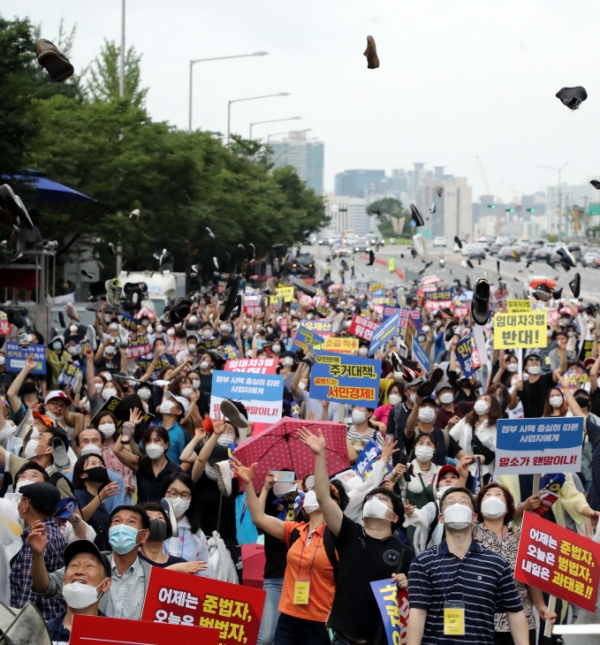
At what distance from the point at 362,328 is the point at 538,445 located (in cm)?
1059

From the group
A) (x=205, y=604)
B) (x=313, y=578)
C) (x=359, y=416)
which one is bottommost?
(x=313, y=578)

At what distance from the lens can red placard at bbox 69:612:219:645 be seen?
4652 mm

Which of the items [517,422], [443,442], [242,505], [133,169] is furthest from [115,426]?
[133,169]

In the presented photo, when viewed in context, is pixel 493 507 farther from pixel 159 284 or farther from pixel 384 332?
pixel 159 284

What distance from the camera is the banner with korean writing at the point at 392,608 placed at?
233 inches

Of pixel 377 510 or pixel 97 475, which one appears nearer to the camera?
pixel 377 510

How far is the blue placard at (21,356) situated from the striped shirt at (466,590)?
8.33 metres

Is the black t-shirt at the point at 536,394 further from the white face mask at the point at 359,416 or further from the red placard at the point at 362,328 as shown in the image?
the red placard at the point at 362,328

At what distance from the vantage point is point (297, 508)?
754 cm

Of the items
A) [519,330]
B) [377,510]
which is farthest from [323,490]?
[519,330]

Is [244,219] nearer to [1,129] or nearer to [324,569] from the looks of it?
[1,129]

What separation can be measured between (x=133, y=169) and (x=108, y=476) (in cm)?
2735

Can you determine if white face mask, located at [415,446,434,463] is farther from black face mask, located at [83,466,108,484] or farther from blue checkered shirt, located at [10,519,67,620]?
blue checkered shirt, located at [10,519,67,620]

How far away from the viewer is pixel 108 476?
7.81 metres
